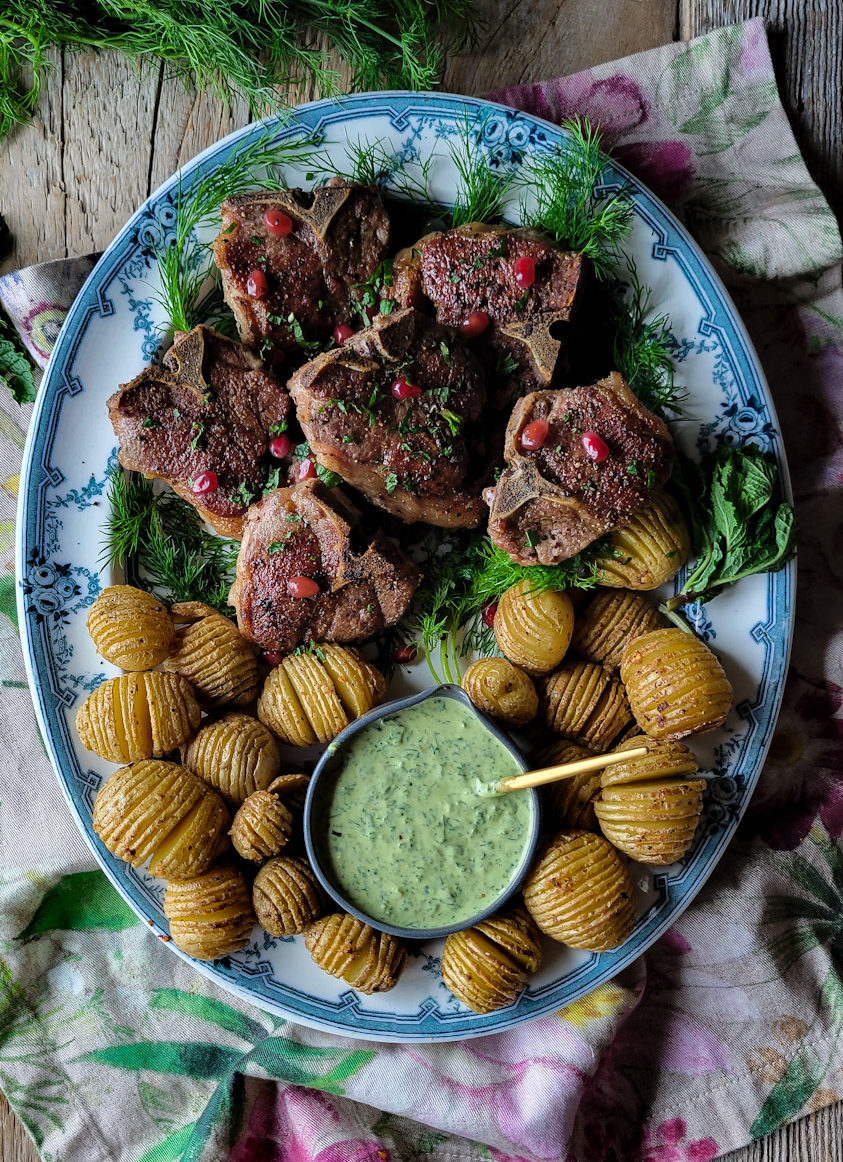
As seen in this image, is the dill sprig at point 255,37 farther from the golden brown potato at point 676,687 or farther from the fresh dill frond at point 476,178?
the golden brown potato at point 676,687

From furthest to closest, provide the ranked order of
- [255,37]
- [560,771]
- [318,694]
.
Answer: [255,37] < [318,694] < [560,771]

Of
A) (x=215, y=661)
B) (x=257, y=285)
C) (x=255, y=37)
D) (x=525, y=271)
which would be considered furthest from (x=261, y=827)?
(x=255, y=37)

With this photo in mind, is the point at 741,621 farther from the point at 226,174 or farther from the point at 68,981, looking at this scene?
the point at 68,981

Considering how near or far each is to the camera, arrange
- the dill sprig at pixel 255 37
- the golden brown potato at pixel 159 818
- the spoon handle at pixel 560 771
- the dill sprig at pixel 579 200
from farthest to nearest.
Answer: the dill sprig at pixel 255 37 → the dill sprig at pixel 579 200 → the golden brown potato at pixel 159 818 → the spoon handle at pixel 560 771

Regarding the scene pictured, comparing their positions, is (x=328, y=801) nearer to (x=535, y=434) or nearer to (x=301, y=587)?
(x=301, y=587)

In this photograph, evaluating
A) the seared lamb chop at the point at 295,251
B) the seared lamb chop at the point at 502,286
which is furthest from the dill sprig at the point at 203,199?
the seared lamb chop at the point at 502,286

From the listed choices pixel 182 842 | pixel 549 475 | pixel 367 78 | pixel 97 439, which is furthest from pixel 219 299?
pixel 182 842
